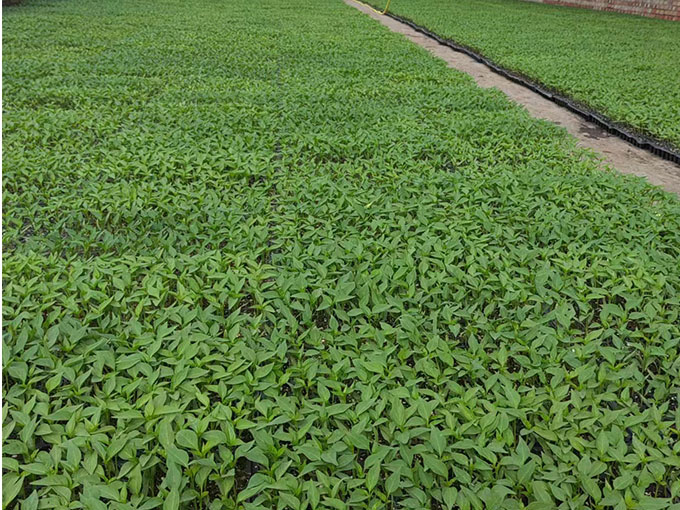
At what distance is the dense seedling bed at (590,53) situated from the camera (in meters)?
6.64

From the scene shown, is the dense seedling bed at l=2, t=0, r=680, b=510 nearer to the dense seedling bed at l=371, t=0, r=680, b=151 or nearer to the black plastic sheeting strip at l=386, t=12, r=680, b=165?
the black plastic sheeting strip at l=386, t=12, r=680, b=165

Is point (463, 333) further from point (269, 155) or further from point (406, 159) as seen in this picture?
point (269, 155)

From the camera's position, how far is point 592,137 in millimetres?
6035

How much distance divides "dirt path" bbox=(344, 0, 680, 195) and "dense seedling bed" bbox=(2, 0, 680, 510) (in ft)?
2.42

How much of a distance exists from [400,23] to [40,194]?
14.6m

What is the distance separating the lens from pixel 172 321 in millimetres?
2445

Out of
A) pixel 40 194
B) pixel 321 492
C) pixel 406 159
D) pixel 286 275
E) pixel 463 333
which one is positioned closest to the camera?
pixel 321 492

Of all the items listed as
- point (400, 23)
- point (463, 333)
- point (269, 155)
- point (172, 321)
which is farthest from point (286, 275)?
point (400, 23)

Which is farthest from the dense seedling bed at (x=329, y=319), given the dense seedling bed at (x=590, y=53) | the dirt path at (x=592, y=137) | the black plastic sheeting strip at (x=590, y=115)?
the dense seedling bed at (x=590, y=53)

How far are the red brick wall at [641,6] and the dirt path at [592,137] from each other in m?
14.1

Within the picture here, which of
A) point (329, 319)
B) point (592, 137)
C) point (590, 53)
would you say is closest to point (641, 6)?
point (590, 53)

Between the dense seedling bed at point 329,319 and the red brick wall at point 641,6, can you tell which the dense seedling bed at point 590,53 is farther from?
the dense seedling bed at point 329,319

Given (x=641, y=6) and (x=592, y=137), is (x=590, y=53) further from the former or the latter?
(x=641, y=6)

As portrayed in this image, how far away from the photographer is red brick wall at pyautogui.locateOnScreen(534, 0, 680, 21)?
1944 cm
